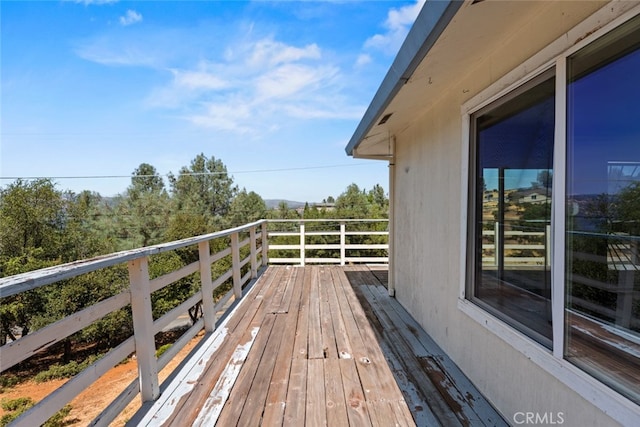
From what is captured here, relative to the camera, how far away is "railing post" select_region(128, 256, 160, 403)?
167 cm

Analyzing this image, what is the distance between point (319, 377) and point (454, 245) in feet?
4.26

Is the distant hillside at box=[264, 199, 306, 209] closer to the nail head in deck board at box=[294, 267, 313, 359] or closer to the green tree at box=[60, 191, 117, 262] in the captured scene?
the green tree at box=[60, 191, 117, 262]

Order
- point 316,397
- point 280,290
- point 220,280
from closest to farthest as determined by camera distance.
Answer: point 316,397, point 220,280, point 280,290

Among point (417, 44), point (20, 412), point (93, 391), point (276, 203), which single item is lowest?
point (93, 391)

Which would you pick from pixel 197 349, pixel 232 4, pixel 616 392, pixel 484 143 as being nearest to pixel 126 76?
pixel 232 4

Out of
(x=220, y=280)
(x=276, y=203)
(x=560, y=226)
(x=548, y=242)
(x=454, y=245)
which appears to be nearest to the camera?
(x=560, y=226)

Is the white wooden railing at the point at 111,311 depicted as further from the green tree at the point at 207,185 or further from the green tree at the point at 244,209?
the green tree at the point at 207,185

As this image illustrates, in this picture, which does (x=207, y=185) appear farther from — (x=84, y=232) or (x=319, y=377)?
(x=319, y=377)

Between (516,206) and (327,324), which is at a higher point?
(516,206)

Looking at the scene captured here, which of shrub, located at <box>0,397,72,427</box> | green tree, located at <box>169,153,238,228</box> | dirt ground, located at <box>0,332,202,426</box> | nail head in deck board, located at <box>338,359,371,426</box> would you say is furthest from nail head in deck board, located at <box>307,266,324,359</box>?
green tree, located at <box>169,153,238,228</box>

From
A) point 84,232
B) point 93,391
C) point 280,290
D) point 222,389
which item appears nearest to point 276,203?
point 84,232

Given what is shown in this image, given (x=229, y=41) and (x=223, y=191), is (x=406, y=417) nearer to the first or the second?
(x=229, y=41)

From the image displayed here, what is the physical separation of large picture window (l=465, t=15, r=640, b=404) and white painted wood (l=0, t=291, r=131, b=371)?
1.94 meters

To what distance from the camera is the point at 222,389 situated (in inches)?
73.5
